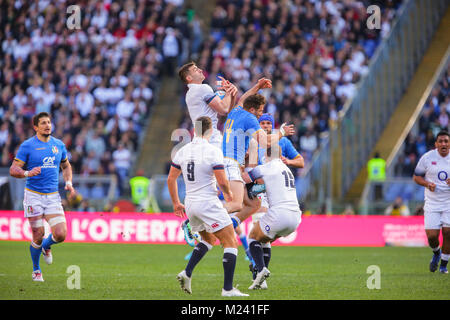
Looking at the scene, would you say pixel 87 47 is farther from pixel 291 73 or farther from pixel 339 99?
pixel 339 99

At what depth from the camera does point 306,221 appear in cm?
Answer: 2283

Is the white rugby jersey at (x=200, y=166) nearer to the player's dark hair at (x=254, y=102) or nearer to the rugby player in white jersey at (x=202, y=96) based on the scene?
the rugby player in white jersey at (x=202, y=96)

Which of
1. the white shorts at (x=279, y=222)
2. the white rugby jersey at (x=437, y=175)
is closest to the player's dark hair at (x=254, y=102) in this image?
the white shorts at (x=279, y=222)

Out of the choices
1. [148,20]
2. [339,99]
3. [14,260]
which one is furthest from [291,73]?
[14,260]

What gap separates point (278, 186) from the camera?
37.0ft

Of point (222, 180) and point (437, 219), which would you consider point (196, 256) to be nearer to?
point (222, 180)

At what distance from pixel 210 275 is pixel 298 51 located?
17.5 meters

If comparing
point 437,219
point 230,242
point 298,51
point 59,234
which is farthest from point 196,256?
point 298,51

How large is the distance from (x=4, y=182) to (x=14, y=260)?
313 inches

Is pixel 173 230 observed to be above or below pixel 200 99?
below

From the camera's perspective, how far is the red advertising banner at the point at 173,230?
22922mm

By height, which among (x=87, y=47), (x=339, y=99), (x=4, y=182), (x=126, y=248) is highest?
(x=87, y=47)

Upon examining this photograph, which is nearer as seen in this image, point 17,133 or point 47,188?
point 47,188

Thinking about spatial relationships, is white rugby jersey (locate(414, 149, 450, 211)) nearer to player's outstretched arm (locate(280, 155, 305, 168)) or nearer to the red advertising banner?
player's outstretched arm (locate(280, 155, 305, 168))
